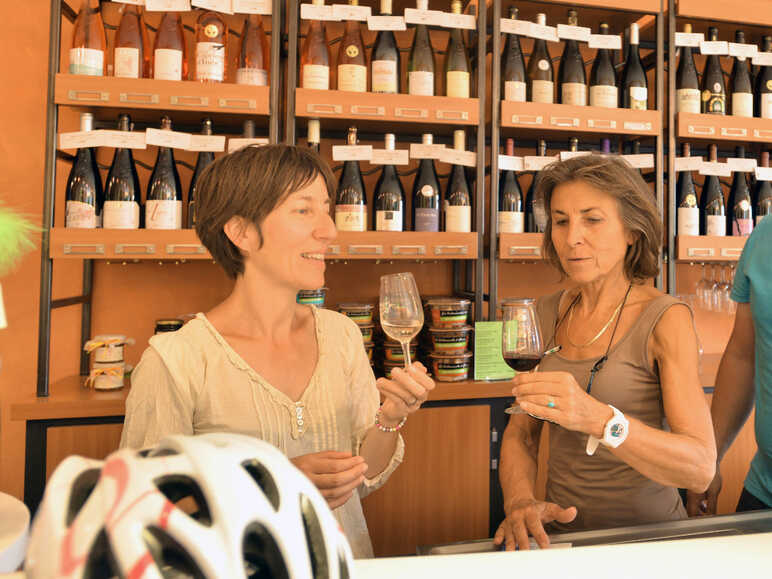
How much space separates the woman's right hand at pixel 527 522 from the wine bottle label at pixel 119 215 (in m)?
1.42

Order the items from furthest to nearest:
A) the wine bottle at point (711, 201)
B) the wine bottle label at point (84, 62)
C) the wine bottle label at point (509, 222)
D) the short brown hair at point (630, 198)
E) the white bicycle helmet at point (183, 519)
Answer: the wine bottle at point (711, 201), the wine bottle label at point (509, 222), the wine bottle label at point (84, 62), the short brown hair at point (630, 198), the white bicycle helmet at point (183, 519)

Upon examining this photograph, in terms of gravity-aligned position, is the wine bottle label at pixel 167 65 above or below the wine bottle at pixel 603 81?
below

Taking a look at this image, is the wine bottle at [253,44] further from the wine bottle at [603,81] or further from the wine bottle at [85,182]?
the wine bottle at [603,81]

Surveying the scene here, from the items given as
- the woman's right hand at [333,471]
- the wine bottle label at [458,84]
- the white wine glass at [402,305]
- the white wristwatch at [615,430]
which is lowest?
the woman's right hand at [333,471]

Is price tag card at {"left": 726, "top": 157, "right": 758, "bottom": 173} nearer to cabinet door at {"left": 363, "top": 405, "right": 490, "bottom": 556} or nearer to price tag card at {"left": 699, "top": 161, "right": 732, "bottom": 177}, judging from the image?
price tag card at {"left": 699, "top": 161, "right": 732, "bottom": 177}

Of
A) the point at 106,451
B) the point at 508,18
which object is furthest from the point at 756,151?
the point at 106,451

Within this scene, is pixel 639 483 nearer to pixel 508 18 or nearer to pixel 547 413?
→ pixel 547 413

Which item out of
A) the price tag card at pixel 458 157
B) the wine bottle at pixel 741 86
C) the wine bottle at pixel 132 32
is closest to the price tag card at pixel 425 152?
the price tag card at pixel 458 157

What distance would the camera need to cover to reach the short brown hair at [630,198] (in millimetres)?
1147

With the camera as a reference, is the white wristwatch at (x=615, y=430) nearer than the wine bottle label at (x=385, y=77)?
Yes

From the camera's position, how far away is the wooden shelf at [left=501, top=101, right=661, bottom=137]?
2.00 meters

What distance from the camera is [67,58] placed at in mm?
2096

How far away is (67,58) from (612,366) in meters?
2.18

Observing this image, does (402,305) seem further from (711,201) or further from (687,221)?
(711,201)
